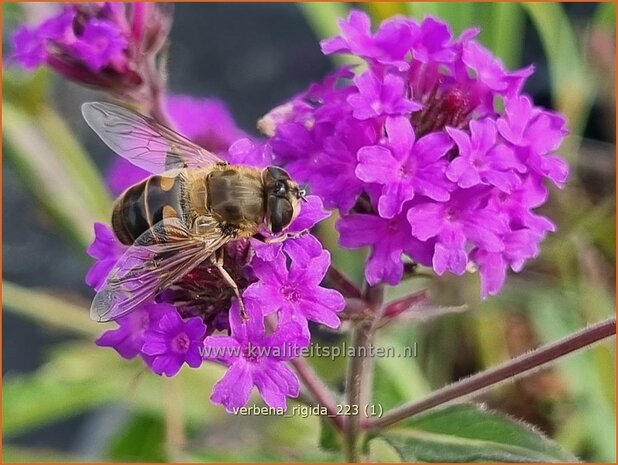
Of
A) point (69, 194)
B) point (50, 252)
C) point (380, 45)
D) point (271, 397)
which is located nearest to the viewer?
point (271, 397)

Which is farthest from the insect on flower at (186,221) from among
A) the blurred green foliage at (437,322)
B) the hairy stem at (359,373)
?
the blurred green foliage at (437,322)

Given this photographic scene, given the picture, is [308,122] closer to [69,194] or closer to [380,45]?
[380,45]

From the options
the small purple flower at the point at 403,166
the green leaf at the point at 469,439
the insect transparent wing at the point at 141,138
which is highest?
the insect transparent wing at the point at 141,138

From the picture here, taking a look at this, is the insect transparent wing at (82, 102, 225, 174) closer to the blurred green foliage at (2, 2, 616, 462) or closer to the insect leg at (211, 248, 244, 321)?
the insect leg at (211, 248, 244, 321)

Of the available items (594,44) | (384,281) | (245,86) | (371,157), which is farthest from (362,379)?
(245,86)

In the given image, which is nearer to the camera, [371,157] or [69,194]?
[371,157]

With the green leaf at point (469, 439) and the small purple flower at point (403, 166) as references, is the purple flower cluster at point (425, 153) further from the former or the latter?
the green leaf at point (469, 439)
